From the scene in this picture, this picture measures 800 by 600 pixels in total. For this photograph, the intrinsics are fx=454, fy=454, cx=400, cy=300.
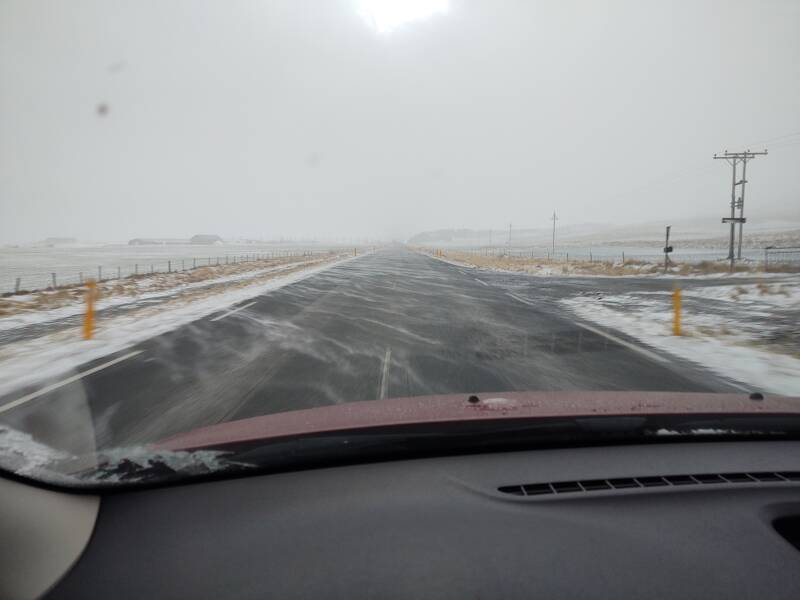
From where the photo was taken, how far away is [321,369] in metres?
6.03

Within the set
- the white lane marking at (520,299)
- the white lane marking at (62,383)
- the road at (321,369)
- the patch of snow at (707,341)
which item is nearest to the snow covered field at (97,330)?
the white lane marking at (62,383)

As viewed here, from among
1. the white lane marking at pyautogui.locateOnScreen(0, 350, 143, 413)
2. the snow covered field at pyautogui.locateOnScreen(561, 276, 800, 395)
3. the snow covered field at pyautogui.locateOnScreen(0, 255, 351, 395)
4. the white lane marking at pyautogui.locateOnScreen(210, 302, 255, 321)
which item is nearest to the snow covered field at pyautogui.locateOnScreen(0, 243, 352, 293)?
the snow covered field at pyautogui.locateOnScreen(0, 255, 351, 395)

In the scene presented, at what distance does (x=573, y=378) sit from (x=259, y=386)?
3.78 m

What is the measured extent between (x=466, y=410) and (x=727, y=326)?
968cm

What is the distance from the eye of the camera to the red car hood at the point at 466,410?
235 cm

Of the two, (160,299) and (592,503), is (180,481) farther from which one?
(160,299)

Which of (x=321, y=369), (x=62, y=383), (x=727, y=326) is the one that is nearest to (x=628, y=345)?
(x=727, y=326)

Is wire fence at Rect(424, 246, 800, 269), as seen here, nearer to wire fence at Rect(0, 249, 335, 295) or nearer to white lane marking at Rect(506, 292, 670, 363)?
white lane marking at Rect(506, 292, 670, 363)

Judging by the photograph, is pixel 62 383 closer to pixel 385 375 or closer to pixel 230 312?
pixel 385 375

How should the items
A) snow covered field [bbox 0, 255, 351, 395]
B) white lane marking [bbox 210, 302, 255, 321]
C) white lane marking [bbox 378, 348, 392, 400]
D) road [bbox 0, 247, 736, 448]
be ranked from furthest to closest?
white lane marking [bbox 210, 302, 255, 321] → snow covered field [bbox 0, 255, 351, 395] → white lane marking [bbox 378, 348, 392, 400] → road [bbox 0, 247, 736, 448]

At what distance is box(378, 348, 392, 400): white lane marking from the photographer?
16.0 ft

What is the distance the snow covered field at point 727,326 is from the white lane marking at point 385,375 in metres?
4.21

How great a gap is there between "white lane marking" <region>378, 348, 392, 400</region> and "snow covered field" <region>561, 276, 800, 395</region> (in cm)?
421

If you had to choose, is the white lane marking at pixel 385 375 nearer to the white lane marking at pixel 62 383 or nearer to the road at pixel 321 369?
the road at pixel 321 369
